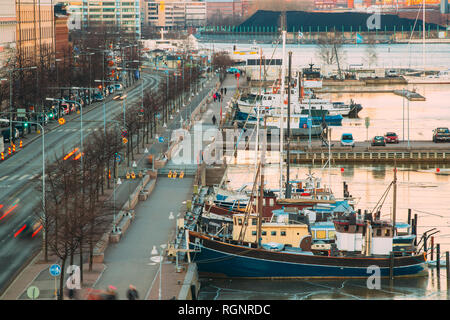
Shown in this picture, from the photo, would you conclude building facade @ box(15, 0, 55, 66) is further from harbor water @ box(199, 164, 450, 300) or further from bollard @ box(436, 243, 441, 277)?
bollard @ box(436, 243, 441, 277)

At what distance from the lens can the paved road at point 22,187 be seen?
126 ft

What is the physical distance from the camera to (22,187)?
166ft

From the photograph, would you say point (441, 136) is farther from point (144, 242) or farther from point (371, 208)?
point (144, 242)

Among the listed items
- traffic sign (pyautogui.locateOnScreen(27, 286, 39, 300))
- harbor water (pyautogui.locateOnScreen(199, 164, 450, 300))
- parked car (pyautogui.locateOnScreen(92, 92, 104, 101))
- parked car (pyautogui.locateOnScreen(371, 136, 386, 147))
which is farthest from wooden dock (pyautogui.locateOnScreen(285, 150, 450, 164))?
traffic sign (pyautogui.locateOnScreen(27, 286, 39, 300))

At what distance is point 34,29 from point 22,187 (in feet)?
207

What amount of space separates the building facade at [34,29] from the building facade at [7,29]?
0.97 meters

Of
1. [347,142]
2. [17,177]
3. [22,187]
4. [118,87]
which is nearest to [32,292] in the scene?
[22,187]

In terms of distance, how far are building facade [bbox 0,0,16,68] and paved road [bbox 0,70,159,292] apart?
1401 centimetres

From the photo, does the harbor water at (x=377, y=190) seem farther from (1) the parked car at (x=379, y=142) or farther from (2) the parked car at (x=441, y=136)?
(1) the parked car at (x=379, y=142)

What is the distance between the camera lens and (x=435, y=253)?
1833 inches

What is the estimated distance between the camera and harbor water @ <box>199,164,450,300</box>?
40406 mm

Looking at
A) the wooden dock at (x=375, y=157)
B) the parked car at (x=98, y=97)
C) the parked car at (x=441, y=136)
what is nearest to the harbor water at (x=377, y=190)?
the wooden dock at (x=375, y=157)

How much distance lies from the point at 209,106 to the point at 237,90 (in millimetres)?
21138
